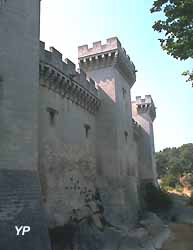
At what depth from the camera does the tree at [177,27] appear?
7.38 metres

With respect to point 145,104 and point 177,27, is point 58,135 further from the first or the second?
point 145,104

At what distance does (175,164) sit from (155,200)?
35.8 metres

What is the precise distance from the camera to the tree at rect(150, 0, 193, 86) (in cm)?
738

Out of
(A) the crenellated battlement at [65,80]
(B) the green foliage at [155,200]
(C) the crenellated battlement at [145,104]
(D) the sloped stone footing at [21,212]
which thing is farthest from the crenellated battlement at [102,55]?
(D) the sloped stone footing at [21,212]

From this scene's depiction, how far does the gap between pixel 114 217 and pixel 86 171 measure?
336cm

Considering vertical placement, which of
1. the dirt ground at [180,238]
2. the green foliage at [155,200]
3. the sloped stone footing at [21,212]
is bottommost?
the dirt ground at [180,238]

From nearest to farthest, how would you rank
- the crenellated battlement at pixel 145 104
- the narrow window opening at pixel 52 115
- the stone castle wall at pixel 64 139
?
the stone castle wall at pixel 64 139 < the narrow window opening at pixel 52 115 < the crenellated battlement at pixel 145 104

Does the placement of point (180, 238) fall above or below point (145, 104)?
below

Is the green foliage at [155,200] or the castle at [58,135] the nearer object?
the castle at [58,135]

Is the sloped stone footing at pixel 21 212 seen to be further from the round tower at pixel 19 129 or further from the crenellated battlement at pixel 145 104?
the crenellated battlement at pixel 145 104

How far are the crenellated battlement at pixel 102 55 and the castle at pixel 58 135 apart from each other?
7 centimetres

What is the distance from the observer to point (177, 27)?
7.68 metres

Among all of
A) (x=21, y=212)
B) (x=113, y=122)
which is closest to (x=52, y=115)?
(x=113, y=122)

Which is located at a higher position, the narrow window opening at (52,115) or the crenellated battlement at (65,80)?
the crenellated battlement at (65,80)
